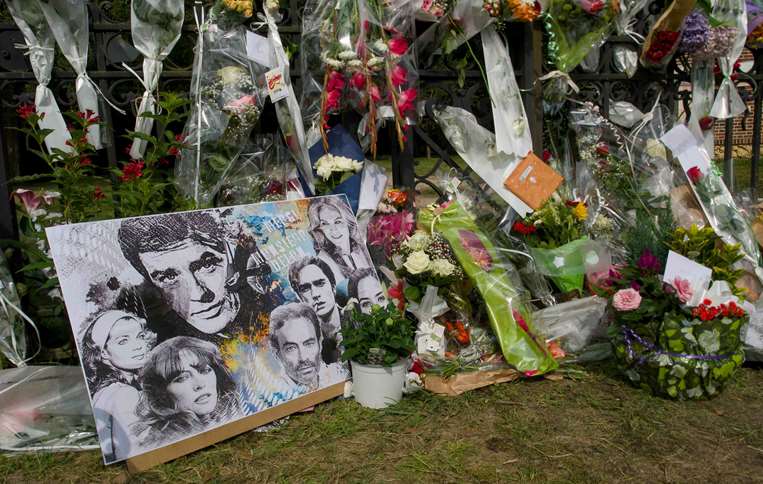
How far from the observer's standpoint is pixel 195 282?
2.44 metres

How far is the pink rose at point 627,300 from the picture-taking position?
2.75 m

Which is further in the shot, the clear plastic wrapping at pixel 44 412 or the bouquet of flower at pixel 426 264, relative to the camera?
the bouquet of flower at pixel 426 264


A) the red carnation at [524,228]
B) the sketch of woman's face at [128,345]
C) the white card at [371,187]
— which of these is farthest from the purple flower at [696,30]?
the sketch of woman's face at [128,345]

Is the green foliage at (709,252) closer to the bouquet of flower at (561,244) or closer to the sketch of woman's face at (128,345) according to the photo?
the bouquet of flower at (561,244)

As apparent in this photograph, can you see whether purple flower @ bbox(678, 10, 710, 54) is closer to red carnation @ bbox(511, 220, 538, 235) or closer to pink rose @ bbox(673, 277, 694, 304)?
red carnation @ bbox(511, 220, 538, 235)

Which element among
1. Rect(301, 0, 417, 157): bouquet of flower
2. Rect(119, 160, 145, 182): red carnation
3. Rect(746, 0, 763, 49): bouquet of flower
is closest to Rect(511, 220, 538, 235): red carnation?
Rect(301, 0, 417, 157): bouquet of flower

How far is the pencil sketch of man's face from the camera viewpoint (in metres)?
2.37

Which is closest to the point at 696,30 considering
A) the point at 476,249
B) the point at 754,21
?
the point at 754,21

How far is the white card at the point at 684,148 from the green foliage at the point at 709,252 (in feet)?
2.29

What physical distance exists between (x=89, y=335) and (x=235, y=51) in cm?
170

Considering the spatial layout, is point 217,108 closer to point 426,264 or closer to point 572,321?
point 426,264

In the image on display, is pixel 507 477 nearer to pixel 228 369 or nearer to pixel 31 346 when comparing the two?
pixel 228 369

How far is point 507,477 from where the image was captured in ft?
7.13

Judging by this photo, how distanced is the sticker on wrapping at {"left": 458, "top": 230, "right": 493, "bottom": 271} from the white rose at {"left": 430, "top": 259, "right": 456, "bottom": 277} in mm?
141
